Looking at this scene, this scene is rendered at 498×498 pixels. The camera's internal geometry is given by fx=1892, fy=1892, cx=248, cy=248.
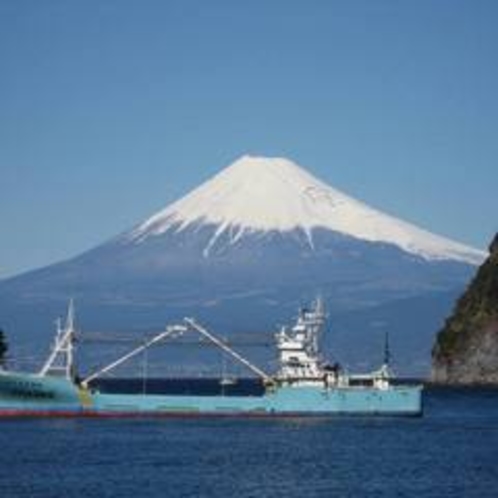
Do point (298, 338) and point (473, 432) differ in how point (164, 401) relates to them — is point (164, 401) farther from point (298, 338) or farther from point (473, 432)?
point (473, 432)

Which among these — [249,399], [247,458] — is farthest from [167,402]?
[247,458]

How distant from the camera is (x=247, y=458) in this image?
9544 cm

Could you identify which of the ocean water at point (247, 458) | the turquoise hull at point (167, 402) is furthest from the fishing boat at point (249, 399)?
the ocean water at point (247, 458)

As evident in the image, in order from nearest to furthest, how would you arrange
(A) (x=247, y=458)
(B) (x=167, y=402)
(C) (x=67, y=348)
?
Result: 1. (A) (x=247, y=458)
2. (B) (x=167, y=402)
3. (C) (x=67, y=348)

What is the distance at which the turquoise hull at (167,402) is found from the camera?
12712cm

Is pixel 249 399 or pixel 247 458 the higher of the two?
pixel 249 399

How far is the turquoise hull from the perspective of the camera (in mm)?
127125

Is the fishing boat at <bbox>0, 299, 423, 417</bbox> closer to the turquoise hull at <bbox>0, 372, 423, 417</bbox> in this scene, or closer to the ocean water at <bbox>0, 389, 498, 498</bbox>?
the turquoise hull at <bbox>0, 372, 423, 417</bbox>

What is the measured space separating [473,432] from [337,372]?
12141 millimetres

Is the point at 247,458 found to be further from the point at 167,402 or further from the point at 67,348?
the point at 67,348

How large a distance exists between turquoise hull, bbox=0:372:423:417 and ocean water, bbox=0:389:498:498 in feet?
4.39

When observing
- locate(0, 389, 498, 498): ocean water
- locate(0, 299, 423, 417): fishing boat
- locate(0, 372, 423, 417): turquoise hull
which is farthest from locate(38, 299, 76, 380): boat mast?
locate(0, 389, 498, 498): ocean water

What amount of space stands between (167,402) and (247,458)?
3550 cm

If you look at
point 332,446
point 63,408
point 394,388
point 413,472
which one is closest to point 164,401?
point 63,408
